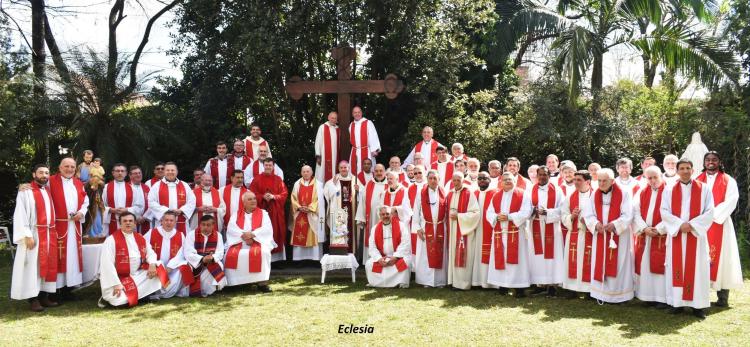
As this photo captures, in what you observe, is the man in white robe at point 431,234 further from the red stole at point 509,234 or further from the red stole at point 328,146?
the red stole at point 328,146

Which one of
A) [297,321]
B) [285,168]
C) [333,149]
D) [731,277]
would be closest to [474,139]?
[333,149]

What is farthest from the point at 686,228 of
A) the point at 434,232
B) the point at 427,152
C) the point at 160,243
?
the point at 160,243

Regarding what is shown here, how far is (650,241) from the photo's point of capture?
25.8 ft

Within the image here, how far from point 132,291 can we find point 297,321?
235 cm

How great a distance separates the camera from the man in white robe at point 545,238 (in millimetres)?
8703

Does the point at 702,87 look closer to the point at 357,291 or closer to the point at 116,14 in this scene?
the point at 357,291

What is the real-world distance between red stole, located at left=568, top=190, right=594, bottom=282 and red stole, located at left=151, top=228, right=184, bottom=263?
5231 millimetres

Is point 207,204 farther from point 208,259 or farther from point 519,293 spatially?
point 519,293

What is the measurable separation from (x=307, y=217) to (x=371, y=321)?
378 cm

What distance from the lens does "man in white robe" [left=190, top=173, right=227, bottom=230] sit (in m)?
9.80

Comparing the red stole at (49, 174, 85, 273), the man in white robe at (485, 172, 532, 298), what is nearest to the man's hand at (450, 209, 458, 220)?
the man in white robe at (485, 172, 532, 298)

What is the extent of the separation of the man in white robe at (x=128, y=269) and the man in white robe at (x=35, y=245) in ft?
2.11

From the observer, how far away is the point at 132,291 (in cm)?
805

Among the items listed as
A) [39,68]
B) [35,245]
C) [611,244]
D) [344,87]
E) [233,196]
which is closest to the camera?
[611,244]
